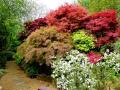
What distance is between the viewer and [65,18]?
13.6 meters

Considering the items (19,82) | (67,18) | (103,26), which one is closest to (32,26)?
(67,18)

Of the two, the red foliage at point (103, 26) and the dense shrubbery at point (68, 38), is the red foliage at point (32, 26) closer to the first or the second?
the dense shrubbery at point (68, 38)

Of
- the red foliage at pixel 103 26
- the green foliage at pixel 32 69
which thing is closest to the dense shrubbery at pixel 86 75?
the red foliage at pixel 103 26

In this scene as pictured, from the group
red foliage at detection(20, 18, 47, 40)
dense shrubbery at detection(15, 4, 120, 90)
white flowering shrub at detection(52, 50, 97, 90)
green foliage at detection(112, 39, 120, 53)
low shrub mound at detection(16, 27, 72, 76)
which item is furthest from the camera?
red foliage at detection(20, 18, 47, 40)

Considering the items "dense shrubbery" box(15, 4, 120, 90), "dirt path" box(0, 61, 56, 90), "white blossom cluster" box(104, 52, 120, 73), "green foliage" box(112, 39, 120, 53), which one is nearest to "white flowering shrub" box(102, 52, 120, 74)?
"white blossom cluster" box(104, 52, 120, 73)

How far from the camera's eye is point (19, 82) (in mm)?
12828

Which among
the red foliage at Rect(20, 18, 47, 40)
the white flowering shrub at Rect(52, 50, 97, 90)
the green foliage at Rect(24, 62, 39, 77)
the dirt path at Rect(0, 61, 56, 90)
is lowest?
the dirt path at Rect(0, 61, 56, 90)

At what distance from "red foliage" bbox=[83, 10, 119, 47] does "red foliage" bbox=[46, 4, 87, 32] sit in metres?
0.29

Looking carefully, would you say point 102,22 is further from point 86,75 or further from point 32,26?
point 86,75

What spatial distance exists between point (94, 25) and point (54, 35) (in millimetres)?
1516

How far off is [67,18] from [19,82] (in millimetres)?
2789

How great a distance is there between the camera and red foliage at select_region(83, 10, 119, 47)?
13088 millimetres

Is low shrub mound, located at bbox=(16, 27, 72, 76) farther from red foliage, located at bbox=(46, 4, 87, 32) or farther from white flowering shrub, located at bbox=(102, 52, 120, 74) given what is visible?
white flowering shrub, located at bbox=(102, 52, 120, 74)

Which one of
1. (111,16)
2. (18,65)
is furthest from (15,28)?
(111,16)
